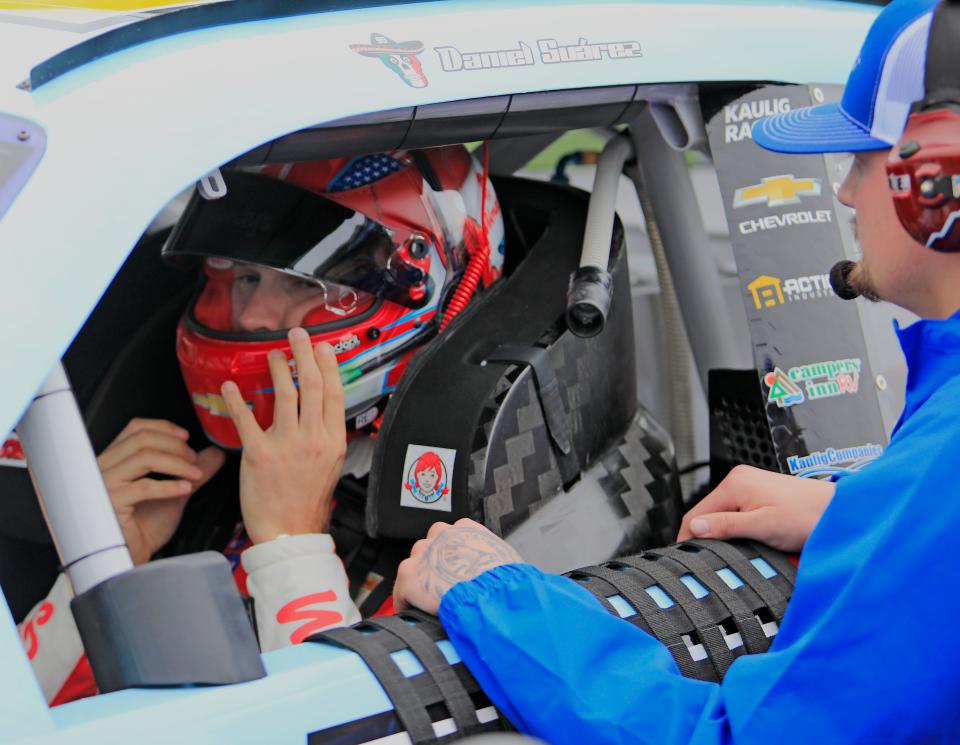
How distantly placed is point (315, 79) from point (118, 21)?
196 millimetres

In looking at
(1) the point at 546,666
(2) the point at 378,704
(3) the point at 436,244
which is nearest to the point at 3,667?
(2) the point at 378,704

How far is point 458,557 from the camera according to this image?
4.03 feet

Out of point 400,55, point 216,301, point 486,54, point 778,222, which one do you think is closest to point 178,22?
point 400,55

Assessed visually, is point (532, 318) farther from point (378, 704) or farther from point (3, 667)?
point (3, 667)

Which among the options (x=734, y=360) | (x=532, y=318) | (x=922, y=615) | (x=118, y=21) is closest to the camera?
(x=922, y=615)

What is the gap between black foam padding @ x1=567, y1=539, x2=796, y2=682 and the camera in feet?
3.83

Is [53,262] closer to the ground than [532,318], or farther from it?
farther from it

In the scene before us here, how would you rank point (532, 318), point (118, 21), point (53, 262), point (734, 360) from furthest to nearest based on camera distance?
1. point (734, 360)
2. point (532, 318)
3. point (118, 21)
4. point (53, 262)

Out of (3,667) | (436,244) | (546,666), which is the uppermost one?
(436,244)

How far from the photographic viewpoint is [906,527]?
89 cm

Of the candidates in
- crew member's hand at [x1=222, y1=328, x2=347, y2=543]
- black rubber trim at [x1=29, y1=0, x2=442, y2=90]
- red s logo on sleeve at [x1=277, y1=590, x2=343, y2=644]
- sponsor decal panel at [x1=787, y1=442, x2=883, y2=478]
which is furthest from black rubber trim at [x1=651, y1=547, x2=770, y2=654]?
black rubber trim at [x1=29, y1=0, x2=442, y2=90]

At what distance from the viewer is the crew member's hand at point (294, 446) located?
64.1 inches

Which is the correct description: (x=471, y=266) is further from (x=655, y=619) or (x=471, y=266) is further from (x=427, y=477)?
(x=655, y=619)

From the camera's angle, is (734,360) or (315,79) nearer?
(315,79)
